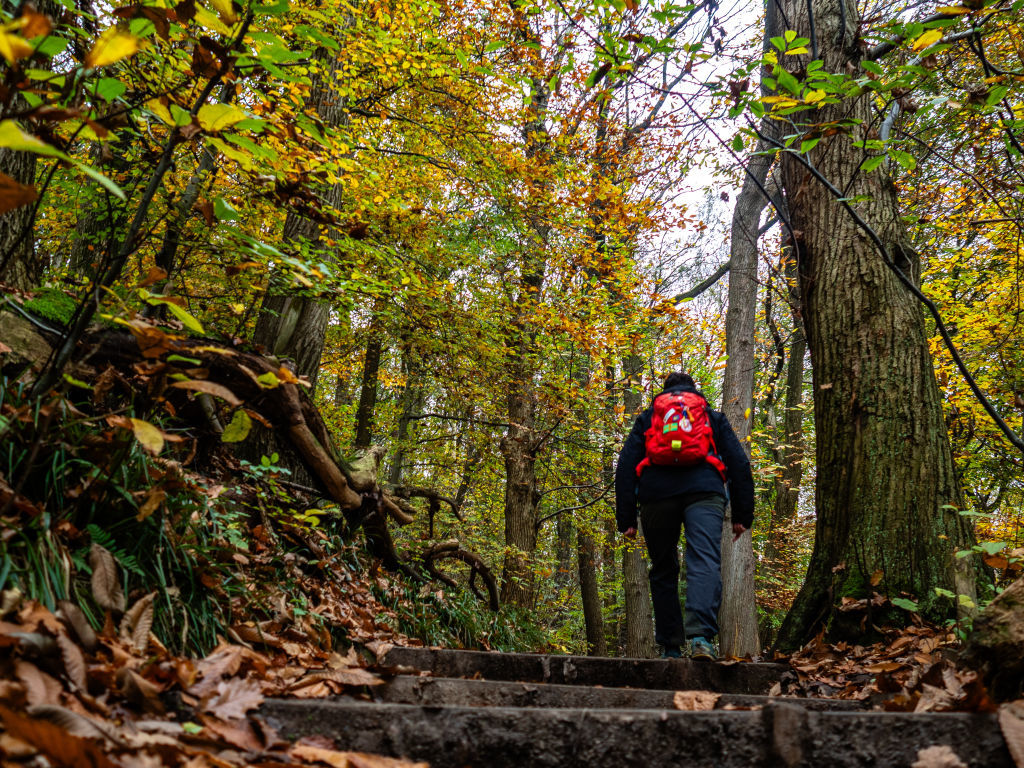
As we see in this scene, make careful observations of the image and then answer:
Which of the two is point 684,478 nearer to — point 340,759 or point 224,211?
point 340,759

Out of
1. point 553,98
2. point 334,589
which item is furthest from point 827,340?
point 553,98

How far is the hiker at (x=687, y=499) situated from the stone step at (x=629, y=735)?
2421mm

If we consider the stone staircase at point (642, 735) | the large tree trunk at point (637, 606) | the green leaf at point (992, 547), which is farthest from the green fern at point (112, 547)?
the large tree trunk at point (637, 606)

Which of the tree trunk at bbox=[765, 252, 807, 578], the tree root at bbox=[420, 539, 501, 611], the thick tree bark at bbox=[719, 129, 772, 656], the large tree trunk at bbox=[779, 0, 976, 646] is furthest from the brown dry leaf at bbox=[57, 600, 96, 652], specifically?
the tree trunk at bbox=[765, 252, 807, 578]

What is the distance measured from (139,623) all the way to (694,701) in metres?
2.02

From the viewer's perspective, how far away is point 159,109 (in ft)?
6.31

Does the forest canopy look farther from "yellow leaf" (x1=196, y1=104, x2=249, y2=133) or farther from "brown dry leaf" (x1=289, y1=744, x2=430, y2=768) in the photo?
"brown dry leaf" (x1=289, y1=744, x2=430, y2=768)

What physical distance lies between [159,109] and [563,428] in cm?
917

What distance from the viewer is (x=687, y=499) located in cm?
423

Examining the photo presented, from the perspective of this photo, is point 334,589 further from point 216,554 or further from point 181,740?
point 181,740

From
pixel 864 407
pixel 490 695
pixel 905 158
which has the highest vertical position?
pixel 905 158

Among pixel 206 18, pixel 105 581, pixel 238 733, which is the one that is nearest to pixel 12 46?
pixel 206 18

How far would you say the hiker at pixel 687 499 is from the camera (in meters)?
4.02

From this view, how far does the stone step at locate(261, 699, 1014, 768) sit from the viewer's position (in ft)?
4.95
